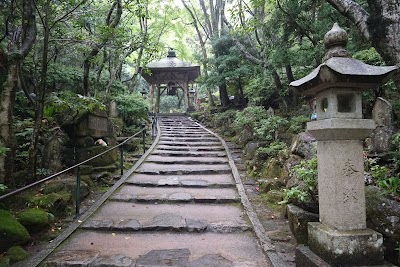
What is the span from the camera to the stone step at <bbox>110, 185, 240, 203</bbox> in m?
5.00

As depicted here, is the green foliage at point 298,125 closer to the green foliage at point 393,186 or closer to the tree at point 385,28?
the tree at point 385,28

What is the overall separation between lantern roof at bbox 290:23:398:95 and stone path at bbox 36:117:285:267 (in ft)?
6.83

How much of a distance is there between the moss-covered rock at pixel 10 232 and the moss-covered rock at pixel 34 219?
0.17 meters

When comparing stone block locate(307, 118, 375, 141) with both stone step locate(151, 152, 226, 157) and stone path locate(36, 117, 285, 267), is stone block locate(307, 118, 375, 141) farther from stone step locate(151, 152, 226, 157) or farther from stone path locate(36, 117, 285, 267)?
stone step locate(151, 152, 226, 157)

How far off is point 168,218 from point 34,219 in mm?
1883

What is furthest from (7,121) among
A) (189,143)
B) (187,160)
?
(189,143)

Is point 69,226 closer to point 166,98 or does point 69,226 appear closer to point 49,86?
point 49,86

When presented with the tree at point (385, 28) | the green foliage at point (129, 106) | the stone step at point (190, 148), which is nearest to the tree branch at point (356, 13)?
the tree at point (385, 28)

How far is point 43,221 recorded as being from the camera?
11.5ft

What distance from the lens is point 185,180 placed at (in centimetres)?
618

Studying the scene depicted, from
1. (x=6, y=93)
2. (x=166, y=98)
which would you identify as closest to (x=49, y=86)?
(x=6, y=93)

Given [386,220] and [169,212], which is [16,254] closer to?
[169,212]

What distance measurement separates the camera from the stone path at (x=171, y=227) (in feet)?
10.0

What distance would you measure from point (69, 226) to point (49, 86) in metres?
6.21
